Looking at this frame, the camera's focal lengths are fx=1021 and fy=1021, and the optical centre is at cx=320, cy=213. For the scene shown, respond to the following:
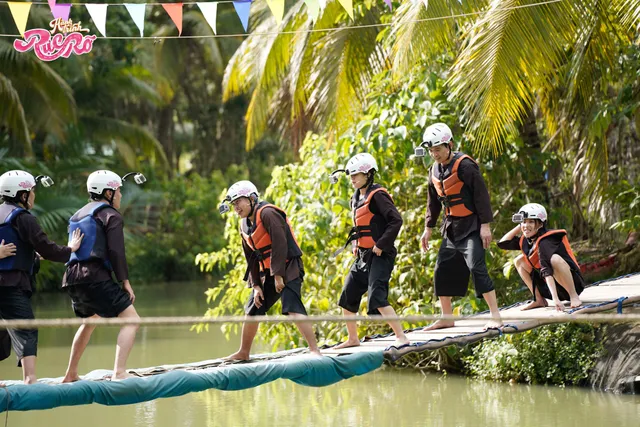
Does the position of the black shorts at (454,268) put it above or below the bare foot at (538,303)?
above

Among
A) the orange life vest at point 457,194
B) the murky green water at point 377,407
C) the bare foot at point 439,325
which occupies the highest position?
the orange life vest at point 457,194

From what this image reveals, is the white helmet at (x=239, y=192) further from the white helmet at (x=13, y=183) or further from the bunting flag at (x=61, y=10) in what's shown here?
the bunting flag at (x=61, y=10)

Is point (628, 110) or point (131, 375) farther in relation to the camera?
point (628, 110)

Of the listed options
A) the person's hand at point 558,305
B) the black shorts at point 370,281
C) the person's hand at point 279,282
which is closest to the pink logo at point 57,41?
the person's hand at point 279,282

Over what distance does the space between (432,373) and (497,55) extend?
377cm

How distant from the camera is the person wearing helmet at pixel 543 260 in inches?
333

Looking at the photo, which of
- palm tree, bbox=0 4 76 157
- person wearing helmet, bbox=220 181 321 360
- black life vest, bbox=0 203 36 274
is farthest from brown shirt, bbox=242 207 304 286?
palm tree, bbox=0 4 76 157

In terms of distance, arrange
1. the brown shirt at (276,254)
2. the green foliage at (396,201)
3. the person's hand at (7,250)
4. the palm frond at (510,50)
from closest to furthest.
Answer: the person's hand at (7,250) < the brown shirt at (276,254) < the palm frond at (510,50) < the green foliage at (396,201)

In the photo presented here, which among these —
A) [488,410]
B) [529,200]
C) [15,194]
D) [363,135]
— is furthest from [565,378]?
[15,194]

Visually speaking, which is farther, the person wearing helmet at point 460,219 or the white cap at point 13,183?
the person wearing helmet at point 460,219

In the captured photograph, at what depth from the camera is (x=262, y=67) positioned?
45.0 ft

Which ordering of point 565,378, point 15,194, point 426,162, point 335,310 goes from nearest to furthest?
point 15,194, point 565,378, point 426,162, point 335,310

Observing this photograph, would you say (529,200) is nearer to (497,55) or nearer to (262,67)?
(497,55)

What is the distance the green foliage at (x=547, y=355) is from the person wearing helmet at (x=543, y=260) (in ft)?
3.97
